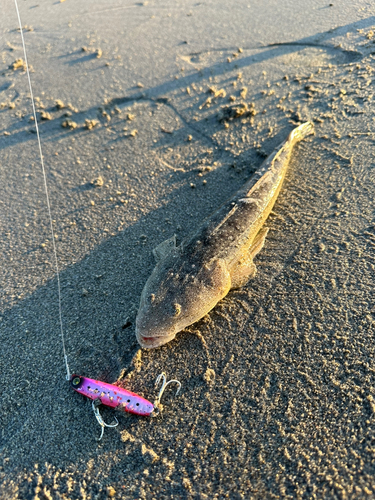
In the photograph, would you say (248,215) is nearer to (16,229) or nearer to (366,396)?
(366,396)

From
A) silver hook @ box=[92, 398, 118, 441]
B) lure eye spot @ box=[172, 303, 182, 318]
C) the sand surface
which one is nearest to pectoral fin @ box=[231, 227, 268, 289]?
the sand surface

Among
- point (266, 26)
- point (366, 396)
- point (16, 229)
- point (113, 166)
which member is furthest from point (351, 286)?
point (266, 26)

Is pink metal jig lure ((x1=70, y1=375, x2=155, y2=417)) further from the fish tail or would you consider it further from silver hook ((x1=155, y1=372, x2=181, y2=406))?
the fish tail

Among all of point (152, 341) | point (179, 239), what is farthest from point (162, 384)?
point (179, 239)

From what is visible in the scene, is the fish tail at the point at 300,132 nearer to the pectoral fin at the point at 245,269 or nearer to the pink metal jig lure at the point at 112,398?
the pectoral fin at the point at 245,269

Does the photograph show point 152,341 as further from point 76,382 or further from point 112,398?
point 76,382

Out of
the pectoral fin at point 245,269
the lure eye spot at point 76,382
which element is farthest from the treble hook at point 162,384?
the pectoral fin at point 245,269

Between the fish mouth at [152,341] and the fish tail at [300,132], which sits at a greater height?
the fish tail at [300,132]

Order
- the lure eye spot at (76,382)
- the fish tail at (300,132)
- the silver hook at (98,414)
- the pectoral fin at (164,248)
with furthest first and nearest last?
the fish tail at (300,132) → the pectoral fin at (164,248) → the lure eye spot at (76,382) → the silver hook at (98,414)
